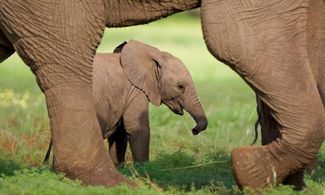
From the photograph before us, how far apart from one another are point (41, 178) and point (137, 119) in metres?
3.41

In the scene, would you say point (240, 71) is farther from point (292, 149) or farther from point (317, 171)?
point (317, 171)

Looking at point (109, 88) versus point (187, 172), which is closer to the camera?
point (187, 172)

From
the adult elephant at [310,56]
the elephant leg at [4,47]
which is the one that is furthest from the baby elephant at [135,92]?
the adult elephant at [310,56]

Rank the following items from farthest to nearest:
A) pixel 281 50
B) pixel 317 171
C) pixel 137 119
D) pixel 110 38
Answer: pixel 110 38 → pixel 137 119 → pixel 317 171 → pixel 281 50

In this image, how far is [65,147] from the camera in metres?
5.93

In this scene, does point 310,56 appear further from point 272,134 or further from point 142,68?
point 142,68

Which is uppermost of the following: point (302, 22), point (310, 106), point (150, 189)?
point (302, 22)

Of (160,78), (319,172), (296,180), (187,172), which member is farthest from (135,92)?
(296,180)

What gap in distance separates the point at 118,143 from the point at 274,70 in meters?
3.95

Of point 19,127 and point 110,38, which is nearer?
point 19,127

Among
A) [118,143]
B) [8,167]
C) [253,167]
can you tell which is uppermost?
[253,167]

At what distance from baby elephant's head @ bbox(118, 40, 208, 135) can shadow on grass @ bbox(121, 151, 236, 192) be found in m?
1.24

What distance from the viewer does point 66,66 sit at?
596 cm

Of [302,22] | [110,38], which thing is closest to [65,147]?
[302,22]
